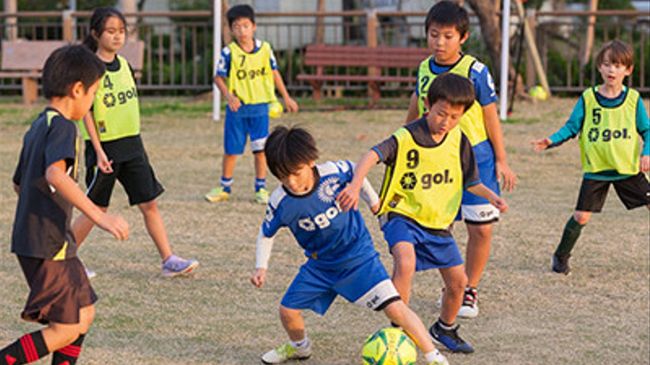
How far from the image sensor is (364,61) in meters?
18.2

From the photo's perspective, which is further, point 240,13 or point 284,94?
point 284,94

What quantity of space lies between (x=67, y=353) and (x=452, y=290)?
1.91 meters

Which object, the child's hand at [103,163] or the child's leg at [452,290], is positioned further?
Result: the child's hand at [103,163]

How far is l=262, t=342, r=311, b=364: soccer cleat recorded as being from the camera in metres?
5.50

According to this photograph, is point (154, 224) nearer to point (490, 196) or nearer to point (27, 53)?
point (490, 196)

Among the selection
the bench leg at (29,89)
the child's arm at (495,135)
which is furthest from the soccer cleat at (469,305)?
the bench leg at (29,89)

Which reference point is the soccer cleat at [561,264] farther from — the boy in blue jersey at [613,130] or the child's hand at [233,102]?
the child's hand at [233,102]

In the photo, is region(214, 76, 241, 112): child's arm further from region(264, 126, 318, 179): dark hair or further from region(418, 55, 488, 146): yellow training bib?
region(264, 126, 318, 179): dark hair

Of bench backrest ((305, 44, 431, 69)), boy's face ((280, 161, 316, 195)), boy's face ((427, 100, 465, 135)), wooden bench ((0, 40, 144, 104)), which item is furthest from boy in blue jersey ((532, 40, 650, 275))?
wooden bench ((0, 40, 144, 104))

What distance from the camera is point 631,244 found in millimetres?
8430

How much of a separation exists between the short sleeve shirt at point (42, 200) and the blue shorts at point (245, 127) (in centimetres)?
553

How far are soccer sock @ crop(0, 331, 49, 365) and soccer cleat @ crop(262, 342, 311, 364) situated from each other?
49.6 inches

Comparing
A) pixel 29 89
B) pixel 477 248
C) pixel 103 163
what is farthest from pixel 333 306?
pixel 29 89

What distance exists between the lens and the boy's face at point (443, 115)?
16.9 ft
